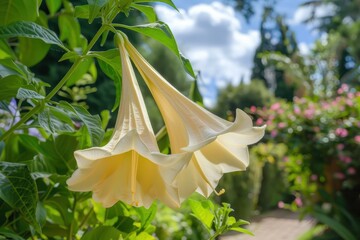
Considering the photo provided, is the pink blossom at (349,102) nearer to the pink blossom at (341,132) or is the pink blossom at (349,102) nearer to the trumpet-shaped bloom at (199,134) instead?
the pink blossom at (341,132)

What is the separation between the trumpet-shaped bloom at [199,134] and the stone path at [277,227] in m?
5.75

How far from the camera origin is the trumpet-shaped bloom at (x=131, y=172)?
0.39 metres

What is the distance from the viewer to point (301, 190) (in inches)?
174

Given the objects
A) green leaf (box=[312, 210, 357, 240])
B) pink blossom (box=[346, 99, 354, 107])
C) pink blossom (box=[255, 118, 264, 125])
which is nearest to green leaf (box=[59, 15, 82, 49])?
green leaf (box=[312, 210, 357, 240])

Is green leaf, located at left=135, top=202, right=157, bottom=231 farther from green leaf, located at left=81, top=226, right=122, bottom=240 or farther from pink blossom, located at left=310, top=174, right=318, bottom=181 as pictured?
pink blossom, located at left=310, top=174, right=318, bottom=181

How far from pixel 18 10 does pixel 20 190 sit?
214 mm

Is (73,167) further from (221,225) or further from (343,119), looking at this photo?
(343,119)

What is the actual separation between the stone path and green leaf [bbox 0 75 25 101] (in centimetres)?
575

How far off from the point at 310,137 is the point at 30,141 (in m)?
3.70

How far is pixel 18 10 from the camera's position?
0.57 m

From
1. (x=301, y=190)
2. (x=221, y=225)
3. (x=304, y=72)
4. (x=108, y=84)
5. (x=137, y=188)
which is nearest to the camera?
(x=137, y=188)

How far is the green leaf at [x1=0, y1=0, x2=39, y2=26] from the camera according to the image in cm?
57

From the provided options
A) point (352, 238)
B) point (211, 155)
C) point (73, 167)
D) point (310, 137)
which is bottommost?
point (352, 238)

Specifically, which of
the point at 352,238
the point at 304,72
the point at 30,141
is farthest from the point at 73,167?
the point at 304,72
